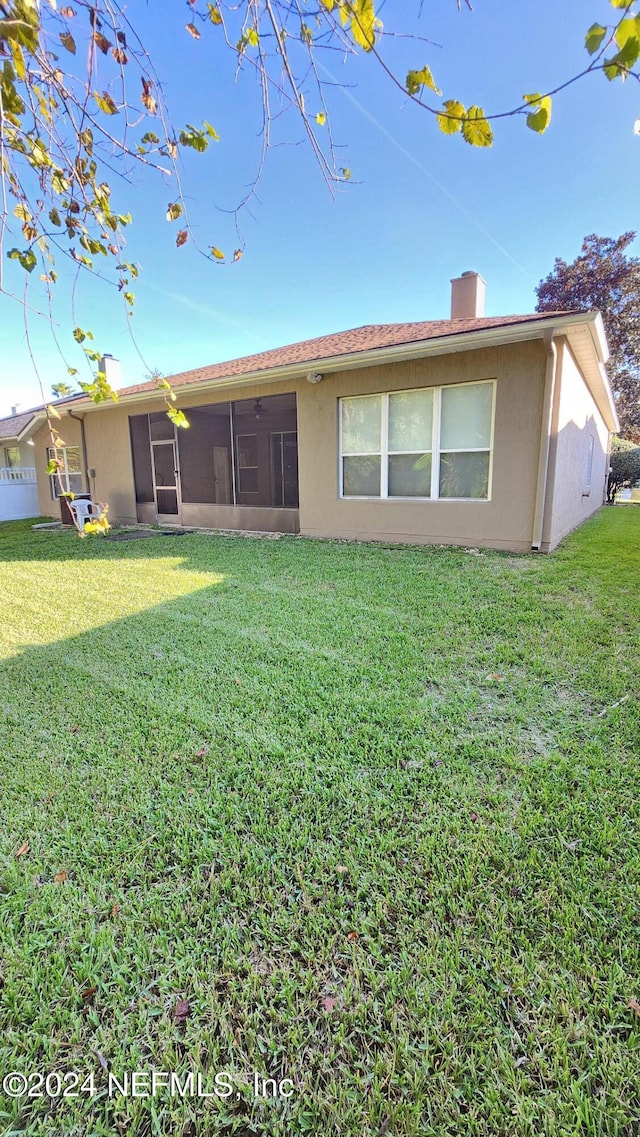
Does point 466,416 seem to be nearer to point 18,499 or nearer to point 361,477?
point 361,477

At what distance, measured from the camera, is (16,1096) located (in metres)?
1.23

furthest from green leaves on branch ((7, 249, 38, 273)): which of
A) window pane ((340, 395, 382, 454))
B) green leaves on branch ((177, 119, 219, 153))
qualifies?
window pane ((340, 395, 382, 454))

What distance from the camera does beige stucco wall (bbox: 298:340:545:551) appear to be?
6984 mm

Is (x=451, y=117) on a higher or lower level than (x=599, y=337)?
lower

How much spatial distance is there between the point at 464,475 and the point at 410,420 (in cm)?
132

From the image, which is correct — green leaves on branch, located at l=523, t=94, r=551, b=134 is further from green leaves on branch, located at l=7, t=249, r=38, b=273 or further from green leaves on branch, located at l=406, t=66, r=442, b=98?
green leaves on branch, located at l=7, t=249, r=38, b=273

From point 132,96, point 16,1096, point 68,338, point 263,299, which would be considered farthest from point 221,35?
point 263,299

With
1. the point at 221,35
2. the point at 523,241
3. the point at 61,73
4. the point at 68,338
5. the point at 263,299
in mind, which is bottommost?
the point at 68,338

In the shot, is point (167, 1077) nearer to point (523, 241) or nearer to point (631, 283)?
point (523, 241)

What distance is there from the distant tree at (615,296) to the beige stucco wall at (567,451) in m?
16.0

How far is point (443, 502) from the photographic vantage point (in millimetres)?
7867

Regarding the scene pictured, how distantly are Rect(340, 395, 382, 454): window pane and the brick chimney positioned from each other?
4.11 meters

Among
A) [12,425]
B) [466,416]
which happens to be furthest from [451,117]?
[12,425]

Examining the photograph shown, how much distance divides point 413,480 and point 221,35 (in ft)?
20.4
